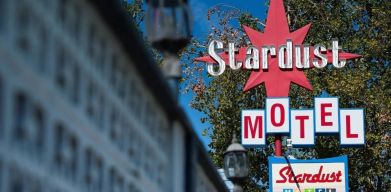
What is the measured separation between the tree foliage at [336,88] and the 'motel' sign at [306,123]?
2469 mm

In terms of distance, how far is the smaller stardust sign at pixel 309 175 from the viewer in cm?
2116

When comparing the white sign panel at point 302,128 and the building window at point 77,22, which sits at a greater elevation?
the white sign panel at point 302,128

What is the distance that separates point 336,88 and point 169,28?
2080 cm

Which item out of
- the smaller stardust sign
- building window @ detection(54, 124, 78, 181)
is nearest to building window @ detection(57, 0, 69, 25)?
building window @ detection(54, 124, 78, 181)

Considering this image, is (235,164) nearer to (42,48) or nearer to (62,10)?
(62,10)

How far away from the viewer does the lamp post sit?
5695mm

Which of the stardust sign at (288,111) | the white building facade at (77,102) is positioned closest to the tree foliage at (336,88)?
the stardust sign at (288,111)

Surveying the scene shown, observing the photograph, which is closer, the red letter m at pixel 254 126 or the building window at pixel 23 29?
the building window at pixel 23 29

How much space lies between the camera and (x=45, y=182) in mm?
3117

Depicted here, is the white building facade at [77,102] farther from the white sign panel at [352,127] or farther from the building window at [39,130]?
the white sign panel at [352,127]

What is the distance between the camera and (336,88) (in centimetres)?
2611

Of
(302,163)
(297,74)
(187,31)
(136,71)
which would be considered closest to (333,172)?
(302,163)

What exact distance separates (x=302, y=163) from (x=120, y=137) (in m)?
17.7

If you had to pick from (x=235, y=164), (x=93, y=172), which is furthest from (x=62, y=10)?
(x=235, y=164)
